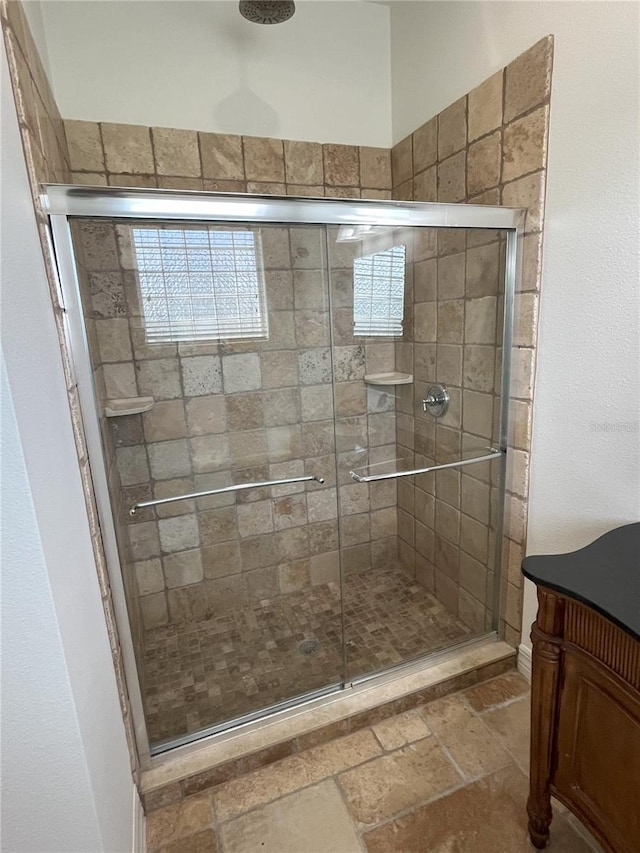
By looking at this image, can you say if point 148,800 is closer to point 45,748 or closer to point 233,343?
point 45,748

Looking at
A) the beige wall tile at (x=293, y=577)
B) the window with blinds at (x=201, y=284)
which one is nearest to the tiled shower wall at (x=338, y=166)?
the window with blinds at (x=201, y=284)

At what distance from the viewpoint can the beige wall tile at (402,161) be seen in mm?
1872

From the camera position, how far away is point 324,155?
6.21 ft

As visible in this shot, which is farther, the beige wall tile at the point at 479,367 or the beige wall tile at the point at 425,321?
the beige wall tile at the point at 425,321

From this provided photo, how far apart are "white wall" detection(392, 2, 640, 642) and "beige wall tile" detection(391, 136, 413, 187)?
38 centimetres

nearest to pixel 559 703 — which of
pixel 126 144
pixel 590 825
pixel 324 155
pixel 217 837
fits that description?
pixel 590 825

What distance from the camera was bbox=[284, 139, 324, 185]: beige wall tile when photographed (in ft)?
6.04

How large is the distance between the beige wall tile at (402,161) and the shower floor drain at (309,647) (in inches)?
79.1

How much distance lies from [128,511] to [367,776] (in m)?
1.14

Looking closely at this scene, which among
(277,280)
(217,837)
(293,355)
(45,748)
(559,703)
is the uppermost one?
(277,280)

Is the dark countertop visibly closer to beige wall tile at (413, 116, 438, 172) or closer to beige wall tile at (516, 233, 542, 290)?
beige wall tile at (516, 233, 542, 290)

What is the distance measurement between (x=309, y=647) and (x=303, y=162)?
2020 mm

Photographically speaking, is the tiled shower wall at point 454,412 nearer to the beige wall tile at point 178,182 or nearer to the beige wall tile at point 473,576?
the beige wall tile at point 473,576

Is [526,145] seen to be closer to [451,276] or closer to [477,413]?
[451,276]
